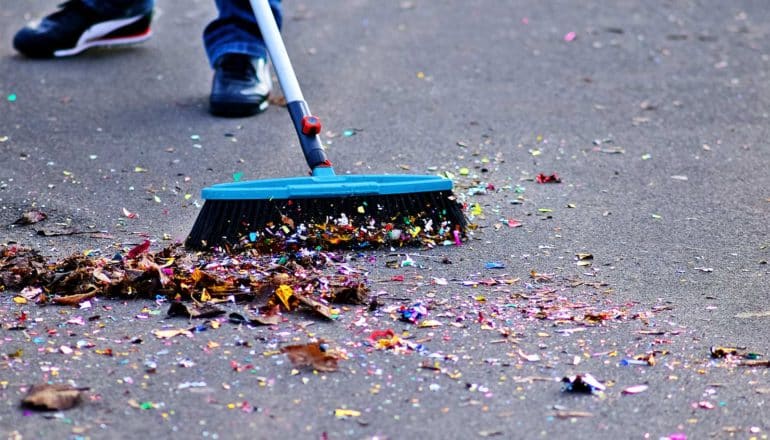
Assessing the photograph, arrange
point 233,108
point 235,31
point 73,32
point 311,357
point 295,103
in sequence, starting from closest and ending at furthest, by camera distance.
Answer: point 311,357 → point 295,103 → point 233,108 → point 235,31 → point 73,32

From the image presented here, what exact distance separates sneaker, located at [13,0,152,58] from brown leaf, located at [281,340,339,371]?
291 cm

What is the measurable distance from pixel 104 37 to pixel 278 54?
70.5 inches

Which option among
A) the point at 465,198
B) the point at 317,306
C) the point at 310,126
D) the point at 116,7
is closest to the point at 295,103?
the point at 310,126

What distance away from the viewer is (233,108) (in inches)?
152

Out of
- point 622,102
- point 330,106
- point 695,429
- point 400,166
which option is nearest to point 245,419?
point 695,429

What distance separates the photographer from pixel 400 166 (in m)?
3.43

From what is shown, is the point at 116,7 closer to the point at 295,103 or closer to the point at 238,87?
the point at 238,87

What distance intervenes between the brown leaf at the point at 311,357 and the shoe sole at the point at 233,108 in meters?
1.92

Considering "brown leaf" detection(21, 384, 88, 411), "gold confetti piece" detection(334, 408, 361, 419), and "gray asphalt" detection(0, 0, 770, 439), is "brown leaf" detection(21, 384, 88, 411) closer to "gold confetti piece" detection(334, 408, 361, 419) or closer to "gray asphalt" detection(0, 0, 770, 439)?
"gray asphalt" detection(0, 0, 770, 439)

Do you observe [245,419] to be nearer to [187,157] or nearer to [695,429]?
[695,429]

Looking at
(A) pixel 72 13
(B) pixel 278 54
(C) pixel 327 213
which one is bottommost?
(C) pixel 327 213

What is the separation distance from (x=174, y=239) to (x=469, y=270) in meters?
0.80

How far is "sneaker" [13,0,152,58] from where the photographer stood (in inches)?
177

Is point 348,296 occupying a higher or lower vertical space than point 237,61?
lower
